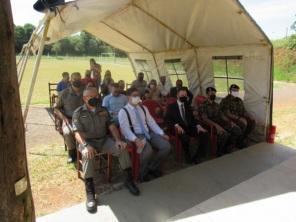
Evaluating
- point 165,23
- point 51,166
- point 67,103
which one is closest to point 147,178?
point 51,166

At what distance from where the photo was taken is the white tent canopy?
512 cm

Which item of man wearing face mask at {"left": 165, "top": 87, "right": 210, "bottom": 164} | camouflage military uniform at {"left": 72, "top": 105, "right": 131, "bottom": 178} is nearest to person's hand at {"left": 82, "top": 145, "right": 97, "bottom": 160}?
camouflage military uniform at {"left": 72, "top": 105, "right": 131, "bottom": 178}

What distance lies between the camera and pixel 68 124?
516 cm

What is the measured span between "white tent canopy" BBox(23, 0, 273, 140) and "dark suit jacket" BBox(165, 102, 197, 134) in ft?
6.42

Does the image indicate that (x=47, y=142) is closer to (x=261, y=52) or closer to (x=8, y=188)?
(x=261, y=52)

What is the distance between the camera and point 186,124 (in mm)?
5633

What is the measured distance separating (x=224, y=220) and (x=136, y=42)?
26.1ft

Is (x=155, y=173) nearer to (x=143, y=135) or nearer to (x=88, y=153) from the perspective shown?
(x=143, y=135)

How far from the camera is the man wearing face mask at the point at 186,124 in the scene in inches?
220

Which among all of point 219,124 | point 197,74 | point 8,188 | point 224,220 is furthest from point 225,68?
point 8,188

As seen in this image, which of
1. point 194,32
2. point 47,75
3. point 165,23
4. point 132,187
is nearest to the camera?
point 132,187

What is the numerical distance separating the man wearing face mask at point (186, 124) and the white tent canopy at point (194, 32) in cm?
183

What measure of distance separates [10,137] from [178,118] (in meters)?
4.11

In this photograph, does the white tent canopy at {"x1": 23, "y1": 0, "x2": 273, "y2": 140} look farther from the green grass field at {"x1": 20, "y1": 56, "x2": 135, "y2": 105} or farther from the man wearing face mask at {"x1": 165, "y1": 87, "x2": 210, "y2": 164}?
the green grass field at {"x1": 20, "y1": 56, "x2": 135, "y2": 105}
